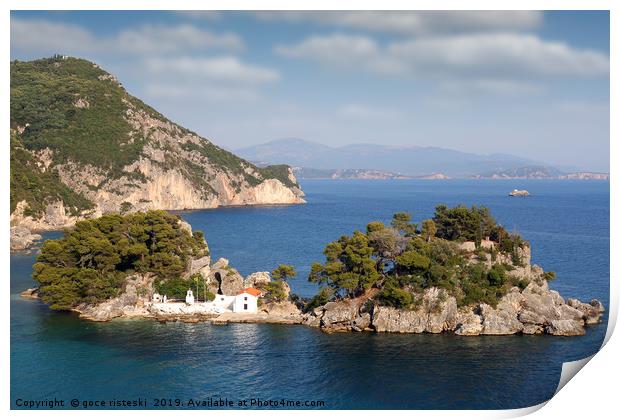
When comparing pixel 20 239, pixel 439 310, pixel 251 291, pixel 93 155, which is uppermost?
pixel 93 155

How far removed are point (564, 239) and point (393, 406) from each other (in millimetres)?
51486

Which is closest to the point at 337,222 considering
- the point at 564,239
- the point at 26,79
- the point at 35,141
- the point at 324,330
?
the point at 564,239

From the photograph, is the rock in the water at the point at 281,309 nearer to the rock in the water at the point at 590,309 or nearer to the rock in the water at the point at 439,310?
the rock in the water at the point at 439,310

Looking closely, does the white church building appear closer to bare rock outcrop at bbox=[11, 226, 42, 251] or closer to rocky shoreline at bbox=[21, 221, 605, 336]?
rocky shoreline at bbox=[21, 221, 605, 336]

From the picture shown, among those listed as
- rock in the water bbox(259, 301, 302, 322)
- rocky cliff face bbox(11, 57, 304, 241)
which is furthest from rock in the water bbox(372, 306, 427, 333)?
rocky cliff face bbox(11, 57, 304, 241)

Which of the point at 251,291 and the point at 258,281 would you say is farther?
the point at 258,281

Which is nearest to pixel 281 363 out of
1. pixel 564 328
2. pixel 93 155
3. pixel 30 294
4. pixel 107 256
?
pixel 564 328

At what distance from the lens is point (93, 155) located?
92.1 m

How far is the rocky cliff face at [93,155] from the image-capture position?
7491 cm

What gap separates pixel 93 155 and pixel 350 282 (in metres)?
72.6

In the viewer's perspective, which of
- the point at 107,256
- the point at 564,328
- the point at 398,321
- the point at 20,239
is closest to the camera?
the point at 564,328

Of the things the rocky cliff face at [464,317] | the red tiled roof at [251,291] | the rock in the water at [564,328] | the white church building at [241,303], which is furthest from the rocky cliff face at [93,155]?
the rock in the water at [564,328]

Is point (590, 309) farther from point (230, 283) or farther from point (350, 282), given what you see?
point (230, 283)

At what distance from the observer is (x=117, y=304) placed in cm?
3403
